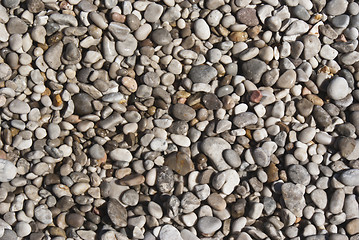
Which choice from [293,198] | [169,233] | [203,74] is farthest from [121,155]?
[293,198]

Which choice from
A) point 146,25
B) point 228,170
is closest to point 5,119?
point 146,25

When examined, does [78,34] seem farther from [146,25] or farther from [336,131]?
[336,131]

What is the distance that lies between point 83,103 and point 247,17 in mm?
739

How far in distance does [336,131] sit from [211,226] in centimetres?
61

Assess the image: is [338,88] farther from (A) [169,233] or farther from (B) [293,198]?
(A) [169,233]

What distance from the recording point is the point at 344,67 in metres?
1.77

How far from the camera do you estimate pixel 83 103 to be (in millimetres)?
1672

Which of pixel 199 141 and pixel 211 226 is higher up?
pixel 199 141

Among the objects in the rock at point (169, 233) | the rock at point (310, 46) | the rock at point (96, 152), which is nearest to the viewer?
the rock at point (169, 233)

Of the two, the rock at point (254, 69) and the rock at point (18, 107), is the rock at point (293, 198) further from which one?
the rock at point (18, 107)

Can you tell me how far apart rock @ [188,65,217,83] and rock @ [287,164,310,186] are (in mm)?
461

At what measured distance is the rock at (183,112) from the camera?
1.67 m

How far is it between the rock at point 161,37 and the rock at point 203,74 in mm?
164

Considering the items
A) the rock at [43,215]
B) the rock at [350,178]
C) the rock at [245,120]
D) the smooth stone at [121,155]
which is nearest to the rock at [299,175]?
the rock at [350,178]
